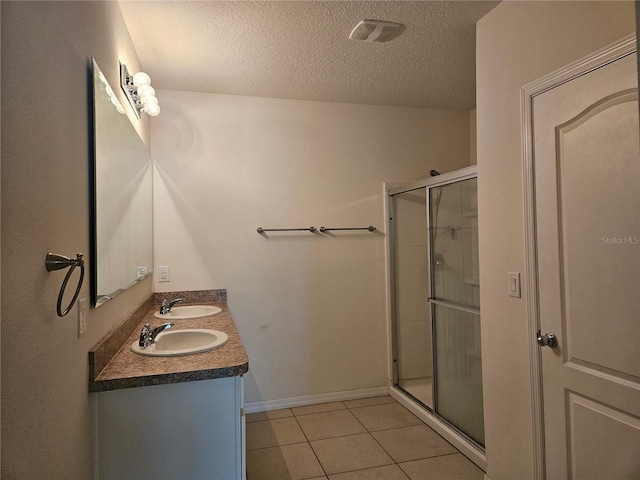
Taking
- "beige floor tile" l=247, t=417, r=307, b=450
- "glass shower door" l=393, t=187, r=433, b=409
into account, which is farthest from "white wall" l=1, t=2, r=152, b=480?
"glass shower door" l=393, t=187, r=433, b=409

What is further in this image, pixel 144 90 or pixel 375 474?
pixel 375 474

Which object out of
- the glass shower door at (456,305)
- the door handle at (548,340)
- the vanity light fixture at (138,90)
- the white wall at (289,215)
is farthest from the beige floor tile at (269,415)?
the vanity light fixture at (138,90)

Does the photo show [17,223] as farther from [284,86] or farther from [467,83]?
[467,83]

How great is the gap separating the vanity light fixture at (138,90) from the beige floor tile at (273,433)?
216 centimetres

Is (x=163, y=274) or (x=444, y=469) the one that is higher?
Answer: (x=163, y=274)

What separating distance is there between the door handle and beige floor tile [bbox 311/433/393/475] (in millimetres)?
1234

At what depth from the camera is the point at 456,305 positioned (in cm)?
263

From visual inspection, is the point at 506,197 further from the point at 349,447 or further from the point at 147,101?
the point at 147,101

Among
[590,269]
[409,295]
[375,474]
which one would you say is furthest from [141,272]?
[590,269]

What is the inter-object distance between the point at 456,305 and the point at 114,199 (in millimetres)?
2155

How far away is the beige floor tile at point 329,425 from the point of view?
2652 millimetres

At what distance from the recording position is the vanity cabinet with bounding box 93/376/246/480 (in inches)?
54.2

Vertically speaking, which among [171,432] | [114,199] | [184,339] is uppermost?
[114,199]

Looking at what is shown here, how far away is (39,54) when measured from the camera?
966mm
